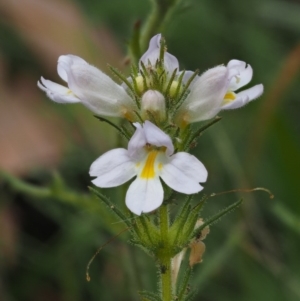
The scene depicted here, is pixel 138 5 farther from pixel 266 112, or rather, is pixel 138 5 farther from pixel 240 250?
pixel 240 250

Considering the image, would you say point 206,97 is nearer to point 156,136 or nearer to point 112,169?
point 156,136

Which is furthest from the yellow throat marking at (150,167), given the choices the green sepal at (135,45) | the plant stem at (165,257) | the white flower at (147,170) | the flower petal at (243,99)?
the green sepal at (135,45)

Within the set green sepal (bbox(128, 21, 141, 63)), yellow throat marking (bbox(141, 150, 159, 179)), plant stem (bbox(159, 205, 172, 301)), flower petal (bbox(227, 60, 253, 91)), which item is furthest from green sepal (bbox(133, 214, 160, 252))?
green sepal (bbox(128, 21, 141, 63))

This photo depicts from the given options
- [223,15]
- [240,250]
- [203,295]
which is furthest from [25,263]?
[223,15]

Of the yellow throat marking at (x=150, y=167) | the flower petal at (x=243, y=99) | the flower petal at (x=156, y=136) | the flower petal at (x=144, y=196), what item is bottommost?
the flower petal at (x=144, y=196)

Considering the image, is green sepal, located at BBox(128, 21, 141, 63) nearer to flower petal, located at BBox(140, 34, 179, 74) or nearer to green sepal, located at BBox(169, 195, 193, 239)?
flower petal, located at BBox(140, 34, 179, 74)

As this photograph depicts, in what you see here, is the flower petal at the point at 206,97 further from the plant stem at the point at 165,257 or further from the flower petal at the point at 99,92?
the plant stem at the point at 165,257
